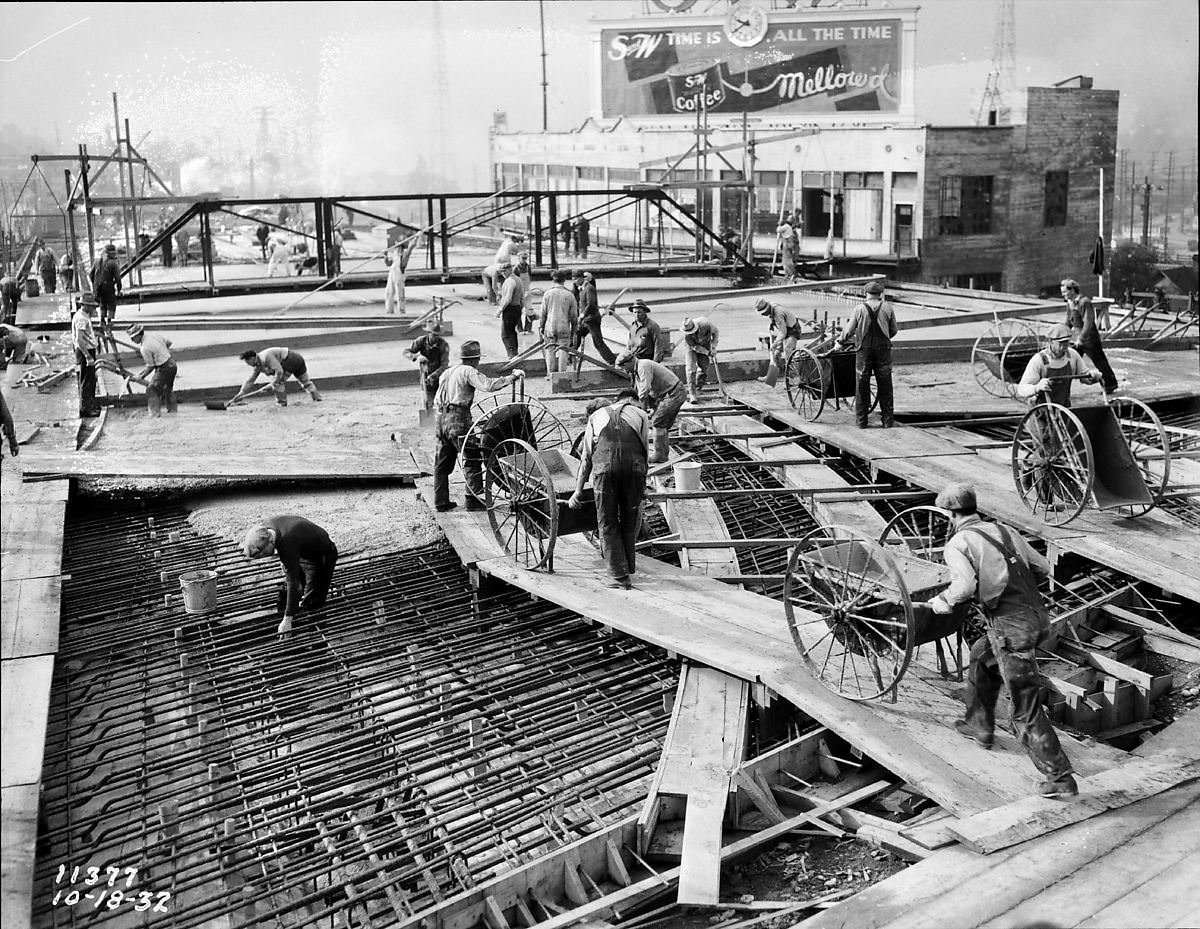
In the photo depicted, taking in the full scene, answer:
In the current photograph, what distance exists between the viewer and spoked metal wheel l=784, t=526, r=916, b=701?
6.35 metres

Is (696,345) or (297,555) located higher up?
(696,345)

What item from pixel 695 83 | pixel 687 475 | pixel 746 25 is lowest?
pixel 687 475

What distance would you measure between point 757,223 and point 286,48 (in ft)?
43.8

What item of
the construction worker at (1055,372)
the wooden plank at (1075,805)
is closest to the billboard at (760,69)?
the construction worker at (1055,372)

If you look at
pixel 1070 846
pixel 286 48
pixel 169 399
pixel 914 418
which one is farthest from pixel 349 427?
pixel 286 48

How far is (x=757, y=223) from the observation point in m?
35.6

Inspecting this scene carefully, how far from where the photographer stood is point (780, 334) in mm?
14438

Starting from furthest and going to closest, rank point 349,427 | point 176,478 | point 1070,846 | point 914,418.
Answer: point 349,427
point 914,418
point 176,478
point 1070,846

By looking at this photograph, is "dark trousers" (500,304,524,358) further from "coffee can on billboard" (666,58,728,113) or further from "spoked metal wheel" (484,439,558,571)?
"coffee can on billboard" (666,58,728,113)

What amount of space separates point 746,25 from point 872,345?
90.8ft

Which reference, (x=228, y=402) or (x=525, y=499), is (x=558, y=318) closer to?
(x=228, y=402)

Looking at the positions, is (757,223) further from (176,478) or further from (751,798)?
(751,798)

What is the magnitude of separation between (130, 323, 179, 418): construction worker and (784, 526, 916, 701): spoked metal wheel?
1061 cm
